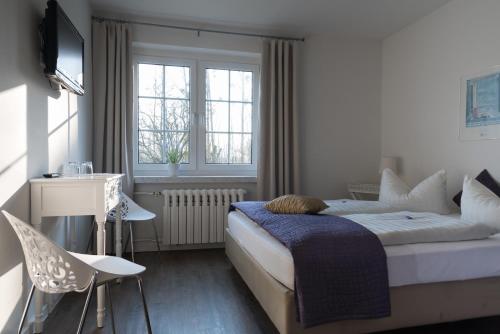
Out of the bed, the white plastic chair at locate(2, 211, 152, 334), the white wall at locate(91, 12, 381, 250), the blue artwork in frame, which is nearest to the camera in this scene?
the white plastic chair at locate(2, 211, 152, 334)

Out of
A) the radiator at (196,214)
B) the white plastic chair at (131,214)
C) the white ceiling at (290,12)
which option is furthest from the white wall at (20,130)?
the radiator at (196,214)

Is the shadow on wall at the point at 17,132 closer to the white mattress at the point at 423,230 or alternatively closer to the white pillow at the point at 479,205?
the white mattress at the point at 423,230

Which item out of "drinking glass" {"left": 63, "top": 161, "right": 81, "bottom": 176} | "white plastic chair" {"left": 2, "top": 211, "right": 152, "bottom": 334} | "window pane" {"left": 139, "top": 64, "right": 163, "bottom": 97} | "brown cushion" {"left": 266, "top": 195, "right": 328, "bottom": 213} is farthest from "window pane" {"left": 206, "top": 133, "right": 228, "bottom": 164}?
"white plastic chair" {"left": 2, "top": 211, "right": 152, "bottom": 334}

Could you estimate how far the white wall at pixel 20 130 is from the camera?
1.69m

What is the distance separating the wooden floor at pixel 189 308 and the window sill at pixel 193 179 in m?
0.95

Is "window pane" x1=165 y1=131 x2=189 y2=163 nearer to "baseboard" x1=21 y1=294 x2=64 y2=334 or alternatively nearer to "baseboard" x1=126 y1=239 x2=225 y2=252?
"baseboard" x1=126 y1=239 x2=225 y2=252

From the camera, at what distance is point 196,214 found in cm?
373

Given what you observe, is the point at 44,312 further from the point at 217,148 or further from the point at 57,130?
the point at 217,148

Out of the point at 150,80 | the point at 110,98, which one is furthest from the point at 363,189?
the point at 110,98

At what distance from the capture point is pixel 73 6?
2.80m

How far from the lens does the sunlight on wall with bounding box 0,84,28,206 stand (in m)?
1.67

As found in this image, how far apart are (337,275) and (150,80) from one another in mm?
3094

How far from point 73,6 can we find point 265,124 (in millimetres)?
2139

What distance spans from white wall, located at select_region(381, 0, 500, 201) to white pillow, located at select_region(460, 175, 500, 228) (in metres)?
0.54
